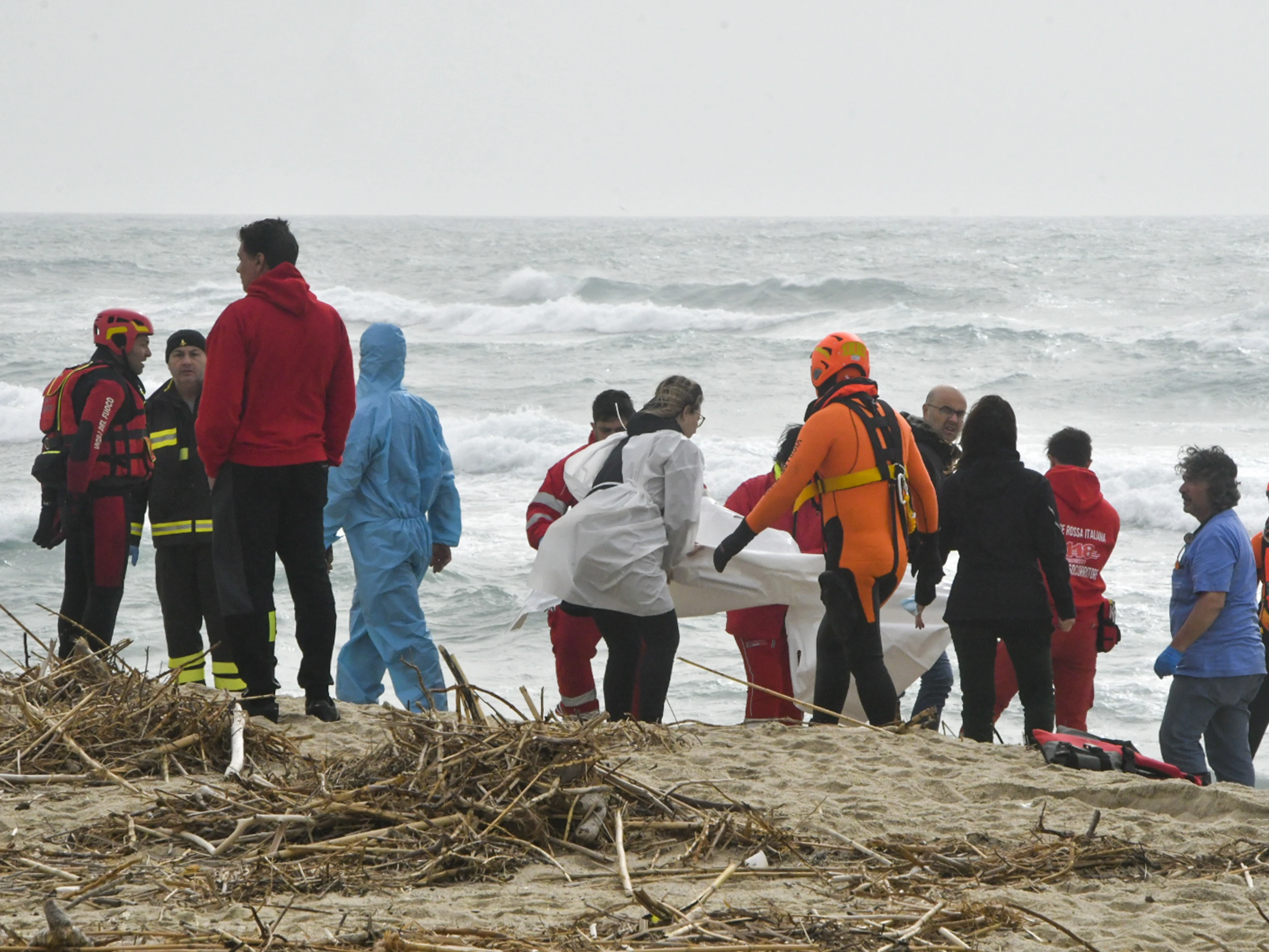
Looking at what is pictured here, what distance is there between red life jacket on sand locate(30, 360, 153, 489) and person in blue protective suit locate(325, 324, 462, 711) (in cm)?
86

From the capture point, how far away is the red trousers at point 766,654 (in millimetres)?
5988

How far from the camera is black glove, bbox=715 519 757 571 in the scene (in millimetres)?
5172

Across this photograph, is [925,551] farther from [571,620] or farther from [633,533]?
[571,620]

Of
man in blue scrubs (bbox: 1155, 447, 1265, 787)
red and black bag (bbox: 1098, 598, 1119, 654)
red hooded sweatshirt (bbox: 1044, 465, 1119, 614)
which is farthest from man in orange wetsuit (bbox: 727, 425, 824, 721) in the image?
man in blue scrubs (bbox: 1155, 447, 1265, 787)

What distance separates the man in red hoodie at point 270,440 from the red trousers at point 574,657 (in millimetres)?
1186

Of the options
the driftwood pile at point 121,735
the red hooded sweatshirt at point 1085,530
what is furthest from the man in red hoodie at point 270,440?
the red hooded sweatshirt at point 1085,530

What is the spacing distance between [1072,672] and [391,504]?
3.12 meters

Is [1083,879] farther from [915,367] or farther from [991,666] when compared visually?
[915,367]

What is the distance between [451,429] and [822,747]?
14.4 metres

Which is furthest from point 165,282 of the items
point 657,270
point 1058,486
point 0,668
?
point 1058,486

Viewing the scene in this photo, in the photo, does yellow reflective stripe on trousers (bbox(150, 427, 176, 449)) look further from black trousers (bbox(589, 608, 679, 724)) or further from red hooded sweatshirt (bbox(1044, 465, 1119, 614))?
red hooded sweatshirt (bbox(1044, 465, 1119, 614))

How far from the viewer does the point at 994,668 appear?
5535 mm

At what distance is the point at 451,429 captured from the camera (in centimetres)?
1878

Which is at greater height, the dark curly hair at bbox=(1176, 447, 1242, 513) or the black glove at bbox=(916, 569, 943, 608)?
the dark curly hair at bbox=(1176, 447, 1242, 513)
